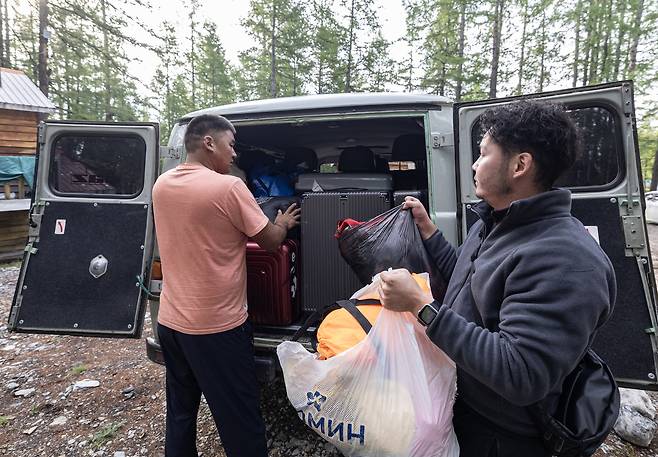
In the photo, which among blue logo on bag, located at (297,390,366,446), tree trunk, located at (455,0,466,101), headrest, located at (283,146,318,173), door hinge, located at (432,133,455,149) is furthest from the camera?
tree trunk, located at (455,0,466,101)

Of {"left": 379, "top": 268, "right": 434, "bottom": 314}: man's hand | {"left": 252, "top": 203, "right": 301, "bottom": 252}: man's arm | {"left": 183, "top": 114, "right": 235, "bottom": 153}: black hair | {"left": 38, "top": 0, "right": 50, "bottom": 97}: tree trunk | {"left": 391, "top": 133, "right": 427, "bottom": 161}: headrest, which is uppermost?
{"left": 38, "top": 0, "right": 50, "bottom": 97}: tree trunk

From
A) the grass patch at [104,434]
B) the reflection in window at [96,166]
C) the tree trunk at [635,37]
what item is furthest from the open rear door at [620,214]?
the tree trunk at [635,37]

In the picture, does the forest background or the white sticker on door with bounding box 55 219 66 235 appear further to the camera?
the forest background

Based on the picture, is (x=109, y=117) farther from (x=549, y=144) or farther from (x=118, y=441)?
(x=549, y=144)

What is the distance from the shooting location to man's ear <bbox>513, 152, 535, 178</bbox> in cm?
108

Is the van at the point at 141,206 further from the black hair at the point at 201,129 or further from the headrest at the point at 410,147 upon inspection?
the headrest at the point at 410,147

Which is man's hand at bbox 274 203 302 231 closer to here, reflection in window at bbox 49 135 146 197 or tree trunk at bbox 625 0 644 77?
reflection in window at bbox 49 135 146 197

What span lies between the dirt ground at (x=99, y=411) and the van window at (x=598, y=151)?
183 cm

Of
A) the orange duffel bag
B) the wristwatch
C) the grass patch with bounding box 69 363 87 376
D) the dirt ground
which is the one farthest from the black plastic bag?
the grass patch with bounding box 69 363 87 376

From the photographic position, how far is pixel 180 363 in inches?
80.3

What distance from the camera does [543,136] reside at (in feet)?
3.45

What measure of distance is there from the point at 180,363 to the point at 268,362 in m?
0.49

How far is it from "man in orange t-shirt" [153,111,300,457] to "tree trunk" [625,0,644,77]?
17.8m

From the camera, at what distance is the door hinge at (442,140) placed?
2131mm
